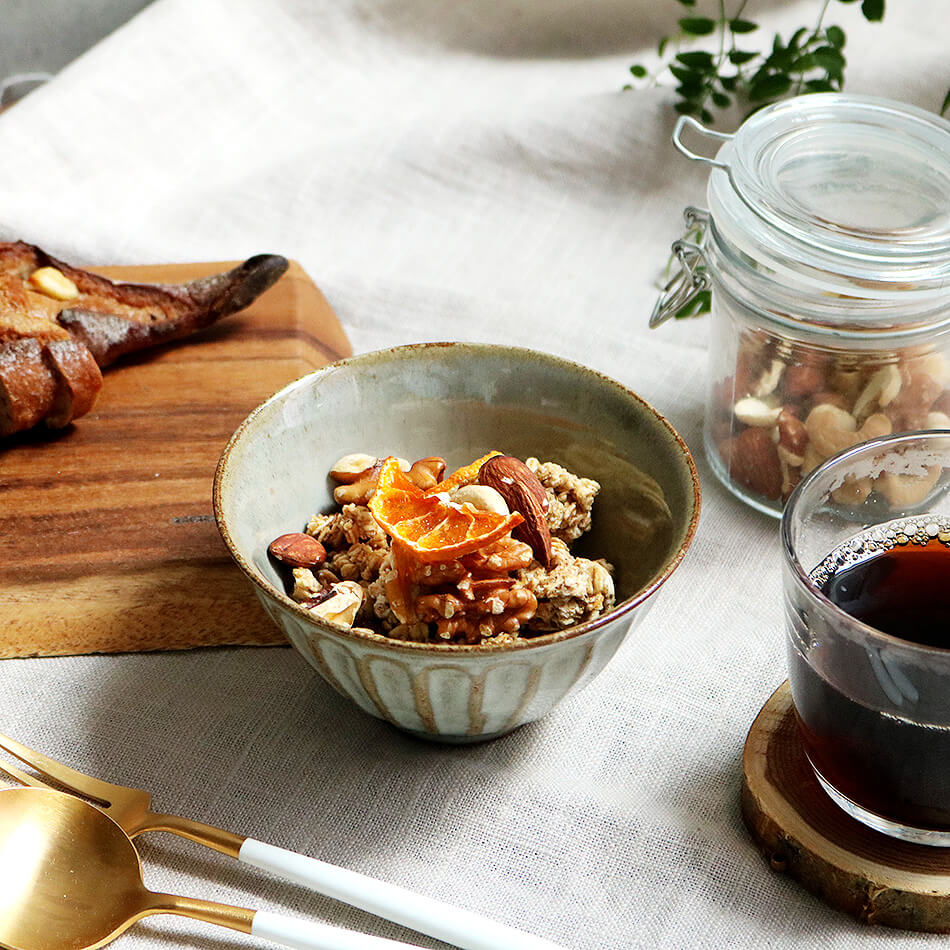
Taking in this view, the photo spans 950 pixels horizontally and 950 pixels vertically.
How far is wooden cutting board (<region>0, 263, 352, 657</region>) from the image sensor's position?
3.83 feet

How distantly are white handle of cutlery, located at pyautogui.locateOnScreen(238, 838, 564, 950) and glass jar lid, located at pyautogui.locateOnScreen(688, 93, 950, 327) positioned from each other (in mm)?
693


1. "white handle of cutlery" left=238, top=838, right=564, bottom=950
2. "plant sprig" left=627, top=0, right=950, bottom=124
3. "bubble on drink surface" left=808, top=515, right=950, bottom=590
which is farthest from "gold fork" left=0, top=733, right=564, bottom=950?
"plant sprig" left=627, top=0, right=950, bottom=124

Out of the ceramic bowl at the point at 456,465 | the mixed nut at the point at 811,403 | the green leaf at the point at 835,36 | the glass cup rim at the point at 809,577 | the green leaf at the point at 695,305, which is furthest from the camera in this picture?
the green leaf at the point at 835,36

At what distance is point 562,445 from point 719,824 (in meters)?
0.39

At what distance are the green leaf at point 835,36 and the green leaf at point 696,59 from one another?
17 centimetres

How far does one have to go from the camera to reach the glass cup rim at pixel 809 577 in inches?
31.7

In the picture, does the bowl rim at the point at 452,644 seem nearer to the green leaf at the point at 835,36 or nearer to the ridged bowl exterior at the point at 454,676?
the ridged bowl exterior at the point at 454,676

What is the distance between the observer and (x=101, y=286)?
1487 millimetres

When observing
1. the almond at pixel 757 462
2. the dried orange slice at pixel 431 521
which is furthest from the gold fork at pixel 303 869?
the almond at pixel 757 462

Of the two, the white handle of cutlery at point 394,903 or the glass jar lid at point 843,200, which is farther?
the glass jar lid at point 843,200

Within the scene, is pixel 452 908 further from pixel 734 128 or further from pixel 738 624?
pixel 734 128

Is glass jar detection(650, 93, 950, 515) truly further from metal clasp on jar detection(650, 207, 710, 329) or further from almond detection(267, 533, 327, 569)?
almond detection(267, 533, 327, 569)

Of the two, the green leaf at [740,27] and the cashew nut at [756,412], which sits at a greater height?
the green leaf at [740,27]

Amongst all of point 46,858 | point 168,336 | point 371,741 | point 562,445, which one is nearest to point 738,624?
point 562,445
